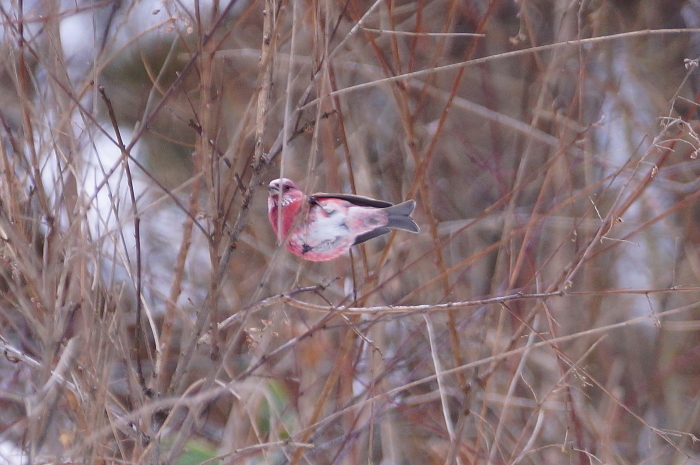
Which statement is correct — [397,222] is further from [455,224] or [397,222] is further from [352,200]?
[455,224]

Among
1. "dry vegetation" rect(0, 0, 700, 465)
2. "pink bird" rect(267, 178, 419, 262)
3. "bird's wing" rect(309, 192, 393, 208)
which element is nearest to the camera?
"bird's wing" rect(309, 192, 393, 208)

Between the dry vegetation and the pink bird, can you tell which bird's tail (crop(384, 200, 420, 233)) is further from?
the dry vegetation

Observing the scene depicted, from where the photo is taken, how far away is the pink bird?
2.06 m

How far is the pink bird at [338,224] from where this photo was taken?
2057 millimetres

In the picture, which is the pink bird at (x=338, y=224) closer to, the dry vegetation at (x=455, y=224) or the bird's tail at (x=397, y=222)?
the bird's tail at (x=397, y=222)

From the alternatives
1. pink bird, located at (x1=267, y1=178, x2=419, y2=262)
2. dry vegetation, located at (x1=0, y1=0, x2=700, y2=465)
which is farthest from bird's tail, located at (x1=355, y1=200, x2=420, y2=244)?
dry vegetation, located at (x1=0, y1=0, x2=700, y2=465)

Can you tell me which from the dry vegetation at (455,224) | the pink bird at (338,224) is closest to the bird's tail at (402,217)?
the pink bird at (338,224)

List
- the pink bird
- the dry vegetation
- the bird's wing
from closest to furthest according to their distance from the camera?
the bird's wing < the pink bird < the dry vegetation

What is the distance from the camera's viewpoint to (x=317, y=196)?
2.04 meters

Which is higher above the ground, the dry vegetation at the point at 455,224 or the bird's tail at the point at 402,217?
the bird's tail at the point at 402,217

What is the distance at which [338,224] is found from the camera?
6.99 feet

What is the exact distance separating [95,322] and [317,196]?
2.55 ft

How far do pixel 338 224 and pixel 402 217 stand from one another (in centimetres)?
21

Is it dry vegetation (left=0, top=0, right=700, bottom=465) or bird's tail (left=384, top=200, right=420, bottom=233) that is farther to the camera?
dry vegetation (left=0, top=0, right=700, bottom=465)
